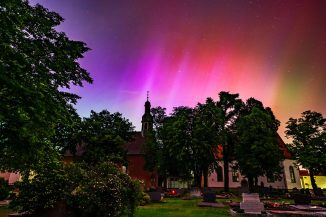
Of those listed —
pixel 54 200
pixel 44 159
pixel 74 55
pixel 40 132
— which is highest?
pixel 74 55

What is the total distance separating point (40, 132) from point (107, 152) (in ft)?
95.0

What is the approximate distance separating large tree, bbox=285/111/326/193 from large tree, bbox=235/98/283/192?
8.71m

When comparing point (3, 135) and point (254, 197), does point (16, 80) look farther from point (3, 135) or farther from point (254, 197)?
point (254, 197)

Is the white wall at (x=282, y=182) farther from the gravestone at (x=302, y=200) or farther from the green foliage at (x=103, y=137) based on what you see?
the gravestone at (x=302, y=200)

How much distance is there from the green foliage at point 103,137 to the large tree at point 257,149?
18.1 metres

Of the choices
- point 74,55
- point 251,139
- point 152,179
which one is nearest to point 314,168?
point 251,139

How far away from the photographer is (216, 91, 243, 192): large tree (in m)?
47.5

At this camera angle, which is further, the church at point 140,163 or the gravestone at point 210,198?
the church at point 140,163

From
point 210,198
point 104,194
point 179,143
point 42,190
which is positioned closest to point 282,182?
point 179,143

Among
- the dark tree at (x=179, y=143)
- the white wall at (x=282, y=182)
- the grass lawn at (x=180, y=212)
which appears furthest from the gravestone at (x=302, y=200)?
the white wall at (x=282, y=182)

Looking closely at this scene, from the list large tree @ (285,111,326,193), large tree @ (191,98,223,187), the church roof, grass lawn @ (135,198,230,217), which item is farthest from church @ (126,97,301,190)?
grass lawn @ (135,198,230,217)

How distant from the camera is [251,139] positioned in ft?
124

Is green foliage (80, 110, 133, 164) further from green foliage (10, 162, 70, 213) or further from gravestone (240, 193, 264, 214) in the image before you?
green foliage (10, 162, 70, 213)

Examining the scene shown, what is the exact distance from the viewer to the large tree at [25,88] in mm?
9844
